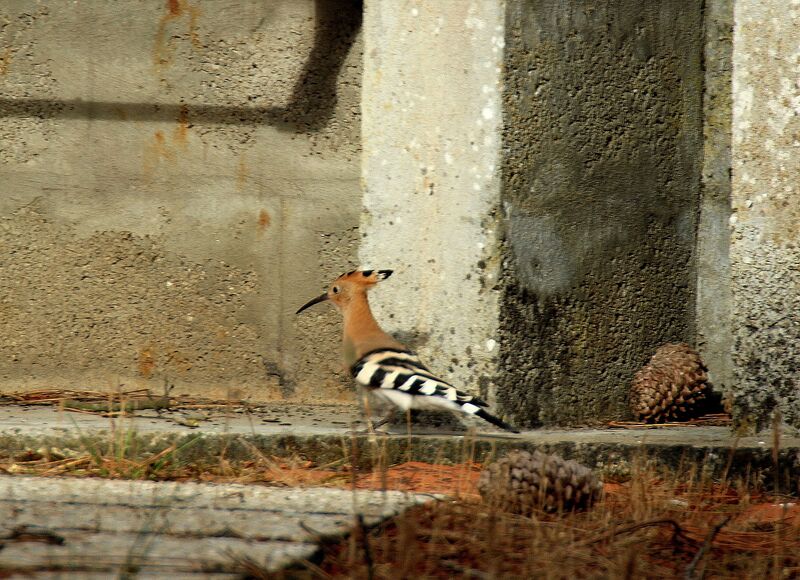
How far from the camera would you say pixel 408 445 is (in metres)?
4.39

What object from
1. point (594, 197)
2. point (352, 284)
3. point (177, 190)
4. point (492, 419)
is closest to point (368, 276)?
point (352, 284)

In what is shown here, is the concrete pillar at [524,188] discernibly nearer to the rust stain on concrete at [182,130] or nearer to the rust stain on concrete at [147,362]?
the rust stain on concrete at [182,130]

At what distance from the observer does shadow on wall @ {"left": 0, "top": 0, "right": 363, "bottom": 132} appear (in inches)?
218

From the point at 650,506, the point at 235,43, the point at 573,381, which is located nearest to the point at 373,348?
the point at 573,381

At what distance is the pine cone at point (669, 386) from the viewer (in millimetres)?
4840

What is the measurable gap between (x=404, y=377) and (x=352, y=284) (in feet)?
1.92

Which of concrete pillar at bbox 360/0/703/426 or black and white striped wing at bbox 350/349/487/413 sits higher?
concrete pillar at bbox 360/0/703/426

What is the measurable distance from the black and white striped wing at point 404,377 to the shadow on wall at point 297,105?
1538 mm

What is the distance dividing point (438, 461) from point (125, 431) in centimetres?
120

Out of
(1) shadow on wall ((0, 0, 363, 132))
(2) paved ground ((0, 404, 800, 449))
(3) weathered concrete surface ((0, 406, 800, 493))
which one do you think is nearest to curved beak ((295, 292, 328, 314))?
(2) paved ground ((0, 404, 800, 449))

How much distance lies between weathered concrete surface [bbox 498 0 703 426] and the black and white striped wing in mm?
337

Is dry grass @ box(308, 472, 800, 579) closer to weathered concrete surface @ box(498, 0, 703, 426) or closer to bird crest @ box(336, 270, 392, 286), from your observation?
weathered concrete surface @ box(498, 0, 703, 426)

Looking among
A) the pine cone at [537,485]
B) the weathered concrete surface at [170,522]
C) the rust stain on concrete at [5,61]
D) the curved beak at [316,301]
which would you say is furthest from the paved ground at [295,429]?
the rust stain on concrete at [5,61]

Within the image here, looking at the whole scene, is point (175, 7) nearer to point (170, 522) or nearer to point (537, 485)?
point (537, 485)
